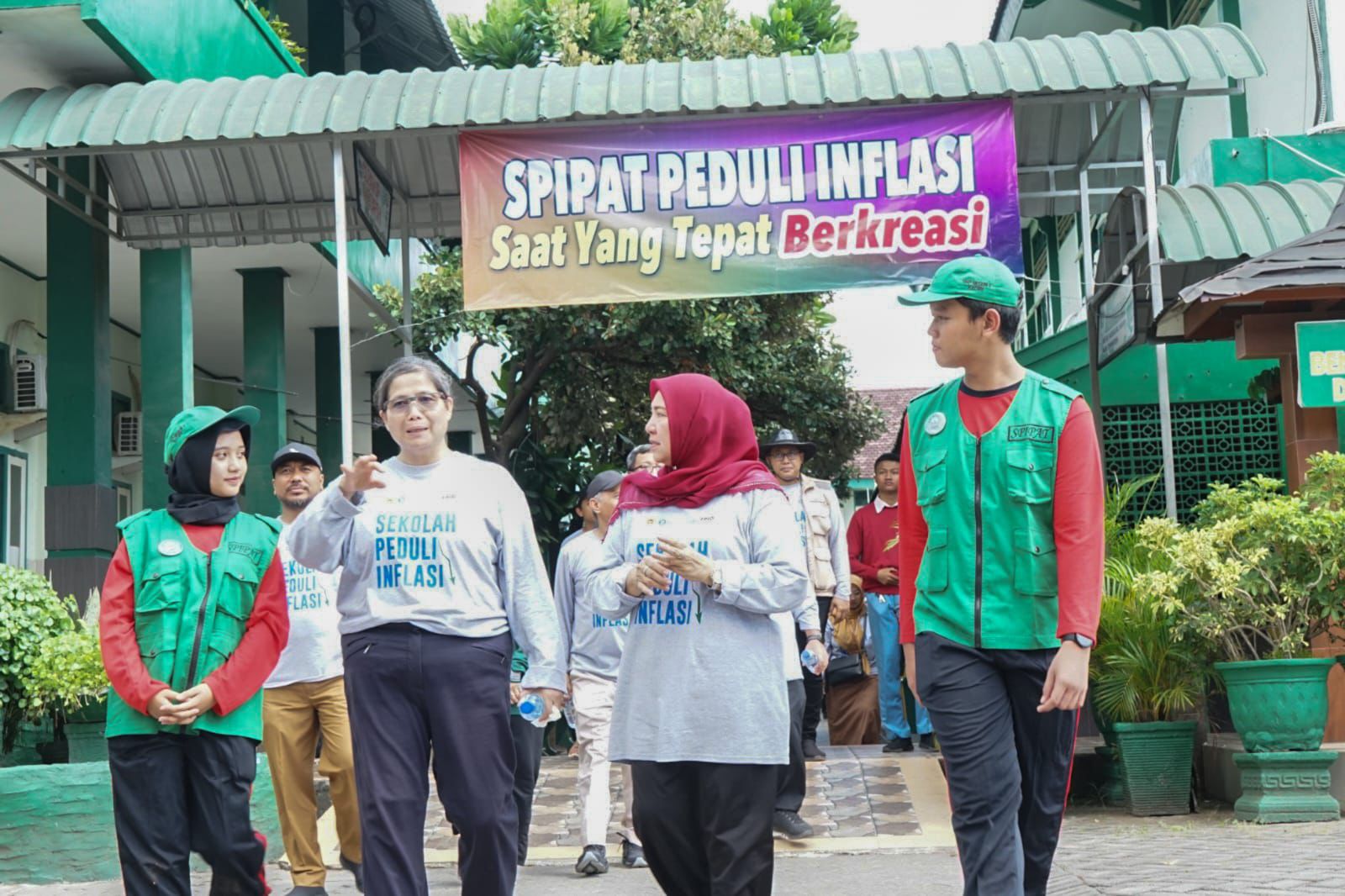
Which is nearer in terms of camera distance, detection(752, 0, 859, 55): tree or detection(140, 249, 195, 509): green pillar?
detection(140, 249, 195, 509): green pillar

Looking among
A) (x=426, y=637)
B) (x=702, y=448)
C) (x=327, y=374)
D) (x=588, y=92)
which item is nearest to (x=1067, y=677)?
(x=702, y=448)

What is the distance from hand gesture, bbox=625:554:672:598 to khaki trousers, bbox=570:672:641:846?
9.44 feet

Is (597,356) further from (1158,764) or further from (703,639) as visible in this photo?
(703,639)

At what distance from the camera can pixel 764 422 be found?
22.7m

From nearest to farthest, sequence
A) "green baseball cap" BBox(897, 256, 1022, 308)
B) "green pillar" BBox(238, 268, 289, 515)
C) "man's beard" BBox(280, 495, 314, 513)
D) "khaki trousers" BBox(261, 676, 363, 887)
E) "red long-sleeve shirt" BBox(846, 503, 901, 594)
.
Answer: "green baseball cap" BBox(897, 256, 1022, 308) → "khaki trousers" BBox(261, 676, 363, 887) → "man's beard" BBox(280, 495, 314, 513) → "red long-sleeve shirt" BBox(846, 503, 901, 594) → "green pillar" BBox(238, 268, 289, 515)

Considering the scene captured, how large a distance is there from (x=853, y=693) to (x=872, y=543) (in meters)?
1.28

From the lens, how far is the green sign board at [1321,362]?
8617 mm

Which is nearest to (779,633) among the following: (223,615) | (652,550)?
(652,550)

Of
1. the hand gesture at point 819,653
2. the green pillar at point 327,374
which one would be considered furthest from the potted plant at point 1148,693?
the green pillar at point 327,374

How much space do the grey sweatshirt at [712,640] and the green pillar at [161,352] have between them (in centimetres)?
790

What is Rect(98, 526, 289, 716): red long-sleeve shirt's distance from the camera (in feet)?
16.6

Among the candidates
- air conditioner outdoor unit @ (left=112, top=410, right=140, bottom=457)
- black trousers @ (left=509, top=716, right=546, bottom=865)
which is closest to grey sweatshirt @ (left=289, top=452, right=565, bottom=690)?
black trousers @ (left=509, top=716, right=546, bottom=865)

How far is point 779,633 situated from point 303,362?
1674 cm

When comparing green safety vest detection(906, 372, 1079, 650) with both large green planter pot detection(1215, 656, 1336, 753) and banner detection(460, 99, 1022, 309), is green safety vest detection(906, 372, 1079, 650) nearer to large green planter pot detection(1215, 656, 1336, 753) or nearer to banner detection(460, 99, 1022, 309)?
large green planter pot detection(1215, 656, 1336, 753)
